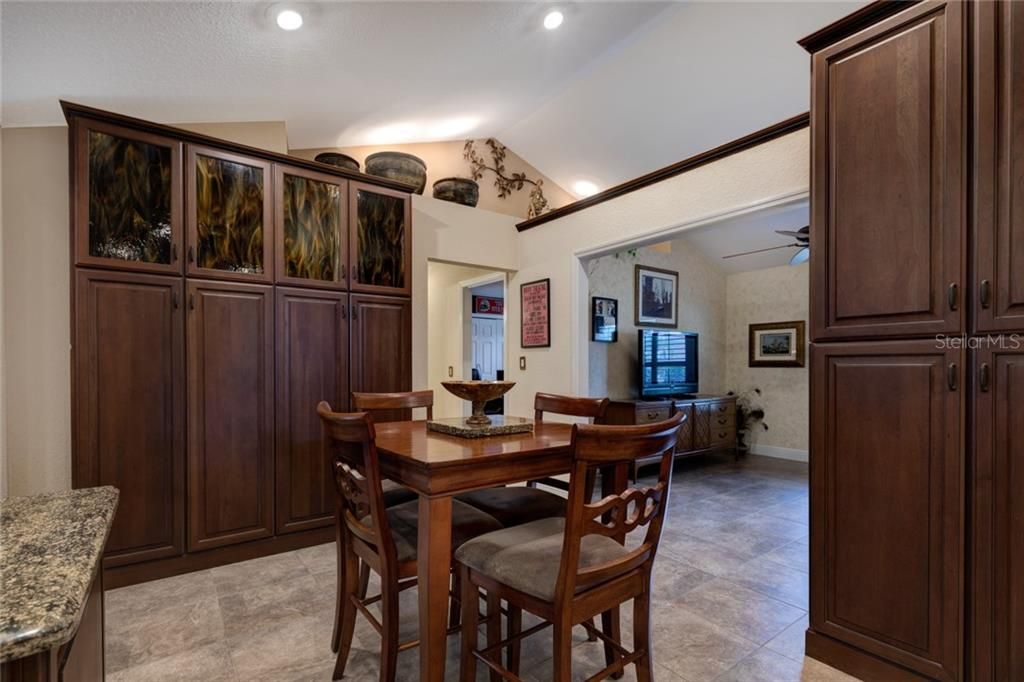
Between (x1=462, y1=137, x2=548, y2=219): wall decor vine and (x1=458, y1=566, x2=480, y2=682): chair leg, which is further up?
(x1=462, y1=137, x2=548, y2=219): wall decor vine

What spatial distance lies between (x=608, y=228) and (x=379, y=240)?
1684mm

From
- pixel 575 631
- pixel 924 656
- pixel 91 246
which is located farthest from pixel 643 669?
pixel 91 246

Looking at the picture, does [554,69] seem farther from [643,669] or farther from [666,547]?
[643,669]

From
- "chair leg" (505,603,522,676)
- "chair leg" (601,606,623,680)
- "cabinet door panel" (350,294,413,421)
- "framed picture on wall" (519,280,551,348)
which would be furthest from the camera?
"framed picture on wall" (519,280,551,348)

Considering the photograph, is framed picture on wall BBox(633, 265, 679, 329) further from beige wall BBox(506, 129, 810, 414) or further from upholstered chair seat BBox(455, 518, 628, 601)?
upholstered chair seat BBox(455, 518, 628, 601)

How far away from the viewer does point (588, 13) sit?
295 centimetres

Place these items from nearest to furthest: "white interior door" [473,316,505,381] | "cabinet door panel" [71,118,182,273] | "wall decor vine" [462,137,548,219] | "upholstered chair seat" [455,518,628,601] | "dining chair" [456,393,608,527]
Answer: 1. "upholstered chair seat" [455,518,628,601]
2. "dining chair" [456,393,608,527]
3. "cabinet door panel" [71,118,182,273]
4. "wall decor vine" [462,137,548,219]
5. "white interior door" [473,316,505,381]

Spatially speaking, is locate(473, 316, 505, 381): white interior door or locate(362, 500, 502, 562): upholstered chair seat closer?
locate(362, 500, 502, 562): upholstered chair seat

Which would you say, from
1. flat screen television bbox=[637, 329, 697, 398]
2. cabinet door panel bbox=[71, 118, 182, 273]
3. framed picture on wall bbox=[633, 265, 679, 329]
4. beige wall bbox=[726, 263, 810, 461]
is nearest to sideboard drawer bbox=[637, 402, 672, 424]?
flat screen television bbox=[637, 329, 697, 398]

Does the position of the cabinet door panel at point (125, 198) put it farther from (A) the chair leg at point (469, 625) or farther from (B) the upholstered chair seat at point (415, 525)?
(A) the chair leg at point (469, 625)

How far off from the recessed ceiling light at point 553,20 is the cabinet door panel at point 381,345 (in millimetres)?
1884

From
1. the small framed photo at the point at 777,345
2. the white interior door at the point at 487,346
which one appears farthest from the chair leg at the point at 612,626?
the white interior door at the point at 487,346

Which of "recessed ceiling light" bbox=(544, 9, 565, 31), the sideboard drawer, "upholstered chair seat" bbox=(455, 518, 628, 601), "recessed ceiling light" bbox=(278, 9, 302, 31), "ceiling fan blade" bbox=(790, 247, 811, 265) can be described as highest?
"recessed ceiling light" bbox=(544, 9, 565, 31)

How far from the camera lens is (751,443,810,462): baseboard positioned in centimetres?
550
